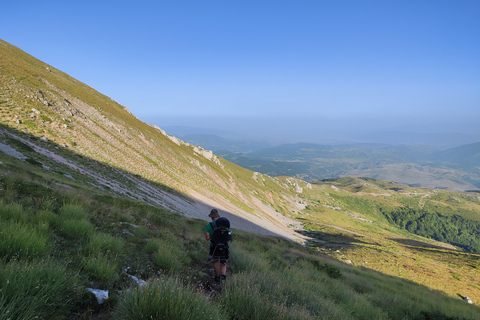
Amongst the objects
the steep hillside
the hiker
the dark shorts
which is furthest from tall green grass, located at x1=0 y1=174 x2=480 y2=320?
the steep hillside

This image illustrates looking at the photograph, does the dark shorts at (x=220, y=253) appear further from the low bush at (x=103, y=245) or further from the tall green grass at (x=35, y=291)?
the tall green grass at (x=35, y=291)

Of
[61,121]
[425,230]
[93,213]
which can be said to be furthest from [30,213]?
[425,230]

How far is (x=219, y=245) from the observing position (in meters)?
8.34

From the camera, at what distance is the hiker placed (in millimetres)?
8102

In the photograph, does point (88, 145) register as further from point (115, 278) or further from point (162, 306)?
point (162, 306)

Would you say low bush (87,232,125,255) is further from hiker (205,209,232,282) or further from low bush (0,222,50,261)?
hiker (205,209,232,282)

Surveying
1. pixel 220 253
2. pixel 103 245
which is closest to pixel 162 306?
pixel 103 245

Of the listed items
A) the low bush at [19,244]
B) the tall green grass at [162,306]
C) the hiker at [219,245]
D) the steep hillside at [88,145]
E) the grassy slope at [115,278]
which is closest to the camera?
the grassy slope at [115,278]

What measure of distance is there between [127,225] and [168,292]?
7.05 metres

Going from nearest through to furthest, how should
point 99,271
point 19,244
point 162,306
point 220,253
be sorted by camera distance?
point 162,306 → point 19,244 → point 99,271 → point 220,253

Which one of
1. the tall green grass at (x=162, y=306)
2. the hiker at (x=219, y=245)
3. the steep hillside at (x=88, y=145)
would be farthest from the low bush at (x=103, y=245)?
the steep hillside at (x=88, y=145)

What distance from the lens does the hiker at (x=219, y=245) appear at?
26.6 ft

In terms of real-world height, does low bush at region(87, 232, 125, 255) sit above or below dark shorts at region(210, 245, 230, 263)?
above

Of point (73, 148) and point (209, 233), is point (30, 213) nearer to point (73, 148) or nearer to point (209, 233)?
point (209, 233)
